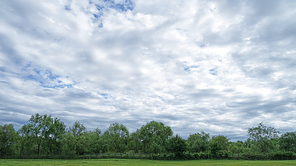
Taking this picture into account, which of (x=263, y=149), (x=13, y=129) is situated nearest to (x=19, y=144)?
(x=13, y=129)

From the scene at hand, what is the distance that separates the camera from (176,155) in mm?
69125

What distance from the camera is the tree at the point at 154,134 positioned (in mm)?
88631

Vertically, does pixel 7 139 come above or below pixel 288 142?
above

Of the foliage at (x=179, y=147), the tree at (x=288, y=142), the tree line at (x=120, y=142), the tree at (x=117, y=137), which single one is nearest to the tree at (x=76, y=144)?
the tree line at (x=120, y=142)

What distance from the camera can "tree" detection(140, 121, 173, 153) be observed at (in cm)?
8863

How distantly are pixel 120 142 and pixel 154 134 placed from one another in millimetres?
18303

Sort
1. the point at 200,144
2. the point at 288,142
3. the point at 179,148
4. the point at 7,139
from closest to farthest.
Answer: the point at 179,148, the point at 7,139, the point at 200,144, the point at 288,142

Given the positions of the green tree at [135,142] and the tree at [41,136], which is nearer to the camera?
the tree at [41,136]

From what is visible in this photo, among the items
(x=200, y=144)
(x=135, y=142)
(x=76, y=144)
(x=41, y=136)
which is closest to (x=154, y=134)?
(x=135, y=142)

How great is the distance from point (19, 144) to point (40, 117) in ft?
44.2

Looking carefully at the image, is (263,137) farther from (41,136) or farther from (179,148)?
(41,136)

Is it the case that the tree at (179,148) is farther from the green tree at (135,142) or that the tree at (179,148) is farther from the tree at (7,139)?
the tree at (7,139)

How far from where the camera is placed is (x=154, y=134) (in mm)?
92750

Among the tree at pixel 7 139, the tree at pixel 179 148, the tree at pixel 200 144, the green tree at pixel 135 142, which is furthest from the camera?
the green tree at pixel 135 142
